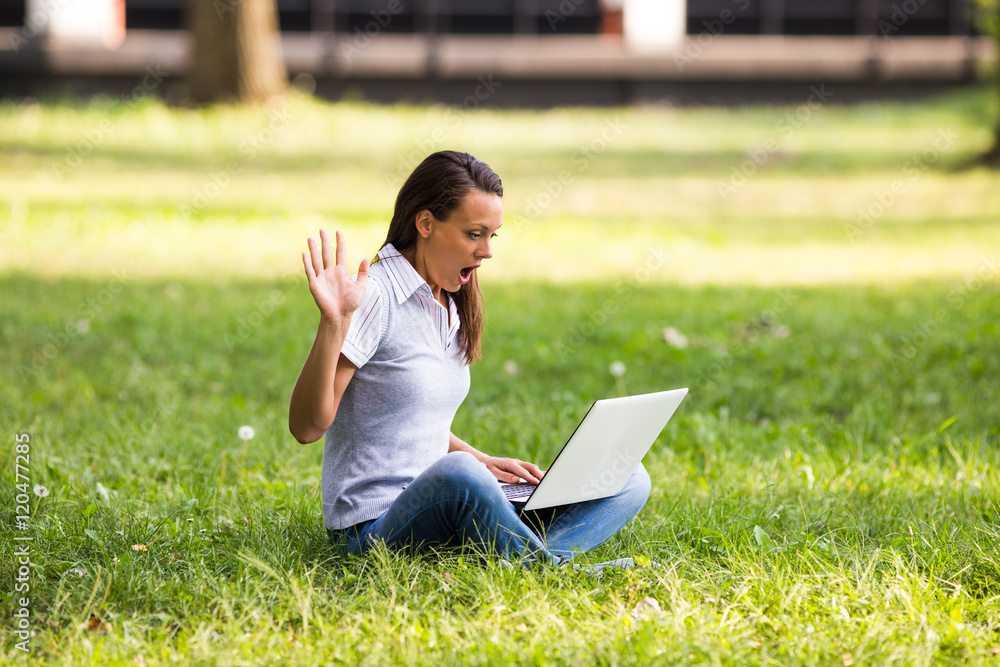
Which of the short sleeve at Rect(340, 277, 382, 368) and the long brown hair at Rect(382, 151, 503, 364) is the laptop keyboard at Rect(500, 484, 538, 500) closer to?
the short sleeve at Rect(340, 277, 382, 368)

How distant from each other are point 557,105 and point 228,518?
15.4m

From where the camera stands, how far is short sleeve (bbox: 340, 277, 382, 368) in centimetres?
289

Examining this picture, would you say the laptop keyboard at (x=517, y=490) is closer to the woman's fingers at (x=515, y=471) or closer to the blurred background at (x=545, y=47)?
the woman's fingers at (x=515, y=471)

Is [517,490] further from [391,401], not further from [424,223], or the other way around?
[424,223]

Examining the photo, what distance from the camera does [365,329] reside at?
2.92 meters

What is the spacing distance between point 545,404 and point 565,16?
14802mm

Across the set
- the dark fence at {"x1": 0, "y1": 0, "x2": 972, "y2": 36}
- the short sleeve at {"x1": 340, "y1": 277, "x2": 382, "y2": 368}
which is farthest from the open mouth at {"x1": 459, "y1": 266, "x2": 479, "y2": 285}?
the dark fence at {"x1": 0, "y1": 0, "x2": 972, "y2": 36}

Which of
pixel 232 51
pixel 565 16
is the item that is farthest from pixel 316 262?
pixel 565 16

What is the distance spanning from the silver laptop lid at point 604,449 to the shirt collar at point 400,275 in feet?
2.07

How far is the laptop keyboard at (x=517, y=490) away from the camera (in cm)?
324

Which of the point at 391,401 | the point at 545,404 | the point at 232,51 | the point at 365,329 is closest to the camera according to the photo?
the point at 365,329

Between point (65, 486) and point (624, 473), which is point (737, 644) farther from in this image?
point (65, 486)

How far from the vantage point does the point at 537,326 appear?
662cm

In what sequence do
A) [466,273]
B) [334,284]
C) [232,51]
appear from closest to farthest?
[334,284]
[466,273]
[232,51]
